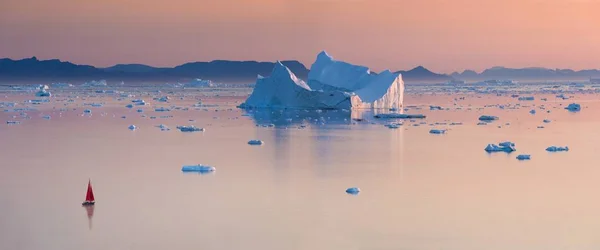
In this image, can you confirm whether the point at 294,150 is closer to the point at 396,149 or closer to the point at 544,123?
the point at 396,149

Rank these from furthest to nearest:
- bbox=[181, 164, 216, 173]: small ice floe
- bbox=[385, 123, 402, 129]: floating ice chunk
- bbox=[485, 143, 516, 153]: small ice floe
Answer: bbox=[385, 123, 402, 129]: floating ice chunk < bbox=[485, 143, 516, 153]: small ice floe < bbox=[181, 164, 216, 173]: small ice floe

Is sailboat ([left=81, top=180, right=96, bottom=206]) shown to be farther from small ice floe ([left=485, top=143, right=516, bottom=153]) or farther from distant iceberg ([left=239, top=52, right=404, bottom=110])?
distant iceberg ([left=239, top=52, right=404, bottom=110])

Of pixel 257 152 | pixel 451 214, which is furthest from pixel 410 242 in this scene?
pixel 257 152

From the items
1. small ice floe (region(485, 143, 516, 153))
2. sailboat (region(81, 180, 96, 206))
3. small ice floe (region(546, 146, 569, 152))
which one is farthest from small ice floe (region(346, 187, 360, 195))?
small ice floe (region(546, 146, 569, 152))

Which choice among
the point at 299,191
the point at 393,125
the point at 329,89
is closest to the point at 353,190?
the point at 299,191

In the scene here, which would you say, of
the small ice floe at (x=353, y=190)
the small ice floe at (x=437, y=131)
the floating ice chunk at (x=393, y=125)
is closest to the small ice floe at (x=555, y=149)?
the small ice floe at (x=437, y=131)

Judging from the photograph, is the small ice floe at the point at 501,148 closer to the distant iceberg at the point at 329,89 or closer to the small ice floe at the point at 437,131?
the small ice floe at the point at 437,131
